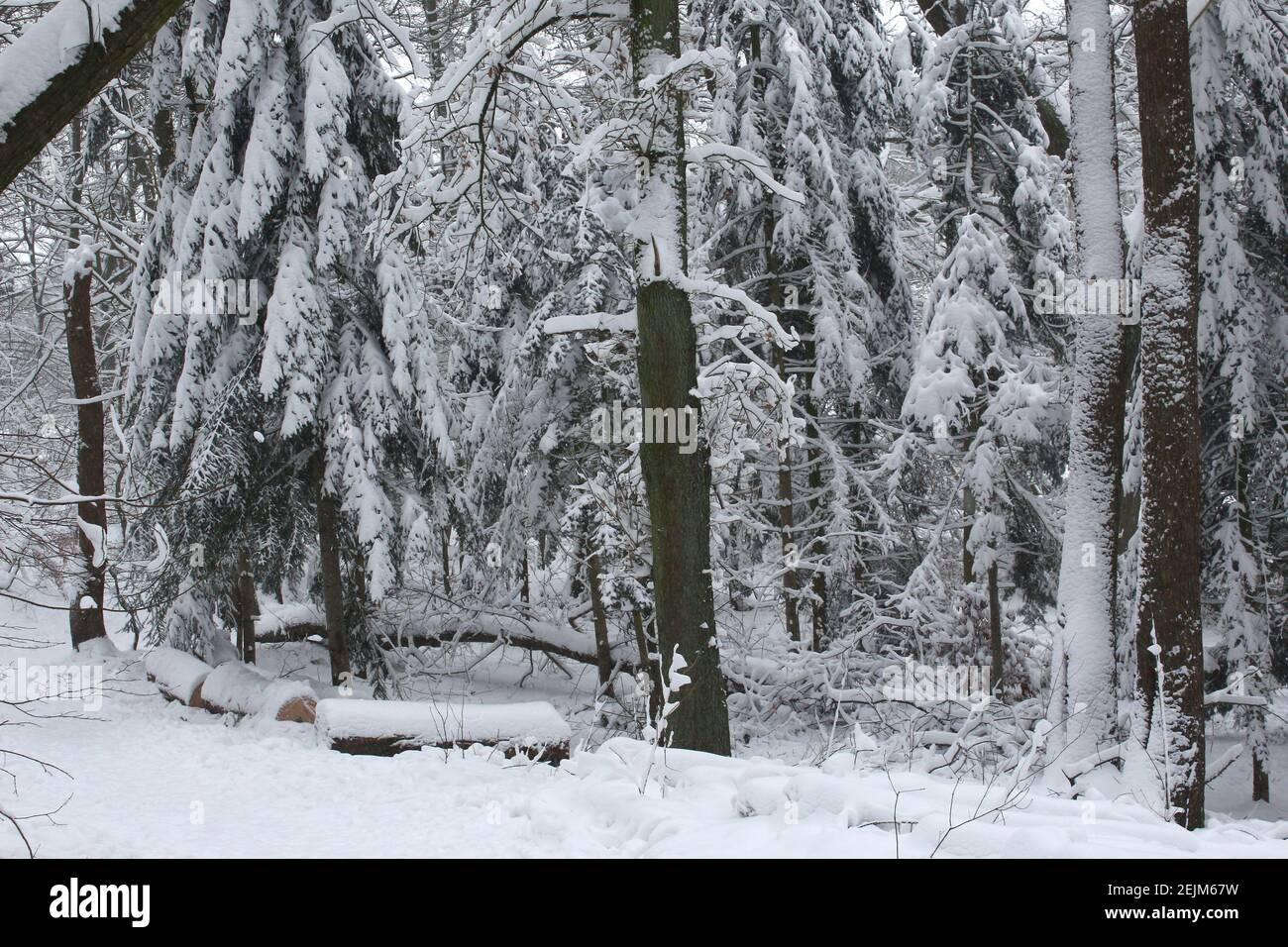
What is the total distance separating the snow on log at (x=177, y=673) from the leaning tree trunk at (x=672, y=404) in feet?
26.4

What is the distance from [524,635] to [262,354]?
23.6 feet

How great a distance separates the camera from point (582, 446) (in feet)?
48.8

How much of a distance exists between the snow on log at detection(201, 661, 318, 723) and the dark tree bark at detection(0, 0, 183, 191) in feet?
26.1

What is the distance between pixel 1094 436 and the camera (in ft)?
30.0

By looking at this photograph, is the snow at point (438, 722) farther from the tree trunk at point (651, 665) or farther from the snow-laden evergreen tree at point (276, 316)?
the snow-laden evergreen tree at point (276, 316)

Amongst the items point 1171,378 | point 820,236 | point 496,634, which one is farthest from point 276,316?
point 1171,378

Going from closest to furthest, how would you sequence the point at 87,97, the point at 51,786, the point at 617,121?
1. the point at 87,97
2. the point at 617,121
3. the point at 51,786

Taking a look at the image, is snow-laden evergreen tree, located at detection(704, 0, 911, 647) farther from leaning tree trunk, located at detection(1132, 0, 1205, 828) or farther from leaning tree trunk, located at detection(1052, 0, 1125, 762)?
leaning tree trunk, located at detection(1132, 0, 1205, 828)

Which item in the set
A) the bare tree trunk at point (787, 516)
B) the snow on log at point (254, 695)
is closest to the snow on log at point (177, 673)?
the snow on log at point (254, 695)

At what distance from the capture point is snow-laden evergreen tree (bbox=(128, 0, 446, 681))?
484 inches

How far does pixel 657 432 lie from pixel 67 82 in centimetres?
473
